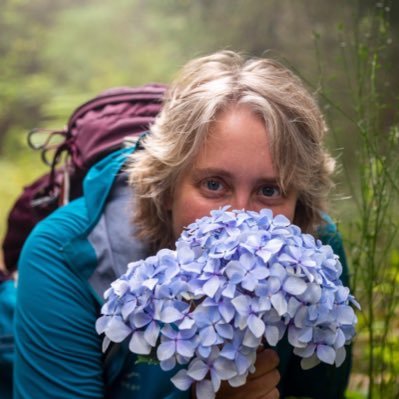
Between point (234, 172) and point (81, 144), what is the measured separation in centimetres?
96

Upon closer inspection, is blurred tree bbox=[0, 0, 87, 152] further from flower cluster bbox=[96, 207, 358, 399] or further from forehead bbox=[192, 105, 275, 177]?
flower cluster bbox=[96, 207, 358, 399]

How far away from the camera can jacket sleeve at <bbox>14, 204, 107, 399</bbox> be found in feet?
6.84

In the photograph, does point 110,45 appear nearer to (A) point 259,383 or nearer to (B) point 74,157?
(B) point 74,157

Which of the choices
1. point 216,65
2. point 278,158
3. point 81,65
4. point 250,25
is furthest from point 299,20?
point 81,65

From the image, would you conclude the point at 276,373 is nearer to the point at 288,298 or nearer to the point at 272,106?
the point at 288,298

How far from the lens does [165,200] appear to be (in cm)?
220

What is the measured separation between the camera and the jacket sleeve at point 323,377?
2.48 meters

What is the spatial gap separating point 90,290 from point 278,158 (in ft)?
2.51

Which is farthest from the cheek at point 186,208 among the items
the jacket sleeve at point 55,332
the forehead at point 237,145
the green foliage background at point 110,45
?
the green foliage background at point 110,45

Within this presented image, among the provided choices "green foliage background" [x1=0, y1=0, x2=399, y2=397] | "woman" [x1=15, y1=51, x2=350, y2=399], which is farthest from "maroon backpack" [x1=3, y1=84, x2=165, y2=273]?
"green foliage background" [x1=0, y1=0, x2=399, y2=397]

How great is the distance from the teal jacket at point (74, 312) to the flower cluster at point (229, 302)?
0.61 m

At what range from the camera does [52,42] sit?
10836 millimetres

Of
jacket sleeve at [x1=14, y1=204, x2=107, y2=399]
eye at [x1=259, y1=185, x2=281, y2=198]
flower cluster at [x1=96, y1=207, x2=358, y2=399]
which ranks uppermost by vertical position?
eye at [x1=259, y1=185, x2=281, y2=198]

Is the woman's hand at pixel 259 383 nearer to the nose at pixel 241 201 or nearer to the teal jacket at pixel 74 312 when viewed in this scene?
the teal jacket at pixel 74 312
